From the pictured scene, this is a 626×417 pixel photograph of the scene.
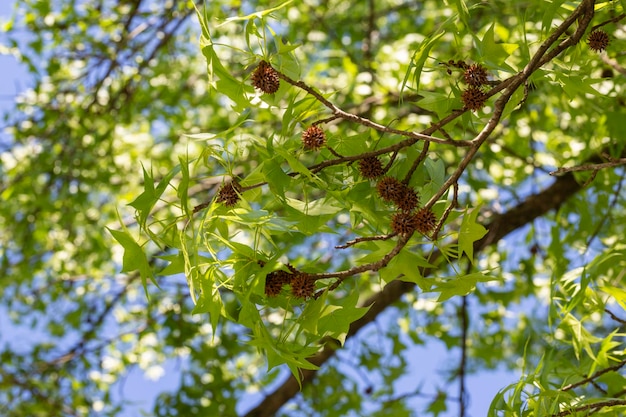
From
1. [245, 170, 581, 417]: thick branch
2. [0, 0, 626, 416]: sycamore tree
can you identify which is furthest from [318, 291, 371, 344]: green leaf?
[245, 170, 581, 417]: thick branch

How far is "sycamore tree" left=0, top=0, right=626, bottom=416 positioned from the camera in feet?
2.44

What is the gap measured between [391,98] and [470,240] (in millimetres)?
1398

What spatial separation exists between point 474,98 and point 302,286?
25cm

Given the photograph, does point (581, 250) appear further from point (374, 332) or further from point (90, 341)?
point (90, 341)

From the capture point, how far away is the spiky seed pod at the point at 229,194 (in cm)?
76

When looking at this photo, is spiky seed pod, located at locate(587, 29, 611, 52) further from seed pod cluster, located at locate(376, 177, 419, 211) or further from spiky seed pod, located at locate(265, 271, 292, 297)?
spiky seed pod, located at locate(265, 271, 292, 297)

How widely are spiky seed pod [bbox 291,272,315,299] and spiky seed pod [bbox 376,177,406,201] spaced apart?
11 centimetres

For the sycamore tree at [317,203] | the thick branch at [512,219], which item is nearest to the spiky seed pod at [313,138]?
the sycamore tree at [317,203]

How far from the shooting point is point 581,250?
4.73ft

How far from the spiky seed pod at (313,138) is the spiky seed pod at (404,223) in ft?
0.36

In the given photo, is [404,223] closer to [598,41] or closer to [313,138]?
[313,138]

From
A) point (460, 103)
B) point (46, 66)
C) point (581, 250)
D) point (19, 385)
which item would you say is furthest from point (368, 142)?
point (46, 66)

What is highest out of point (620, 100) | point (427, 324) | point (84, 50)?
point (84, 50)

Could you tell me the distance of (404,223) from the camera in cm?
73
